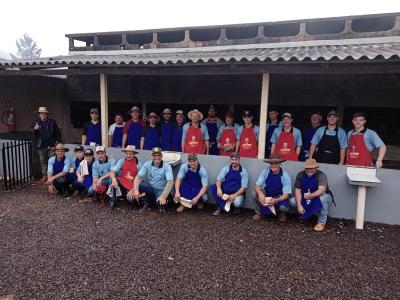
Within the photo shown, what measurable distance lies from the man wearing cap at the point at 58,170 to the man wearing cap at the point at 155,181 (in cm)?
176

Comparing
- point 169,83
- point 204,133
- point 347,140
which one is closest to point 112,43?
point 169,83

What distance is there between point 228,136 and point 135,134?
6.75 ft

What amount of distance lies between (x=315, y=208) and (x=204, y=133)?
8.51 ft

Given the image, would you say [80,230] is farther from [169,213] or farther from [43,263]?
[169,213]

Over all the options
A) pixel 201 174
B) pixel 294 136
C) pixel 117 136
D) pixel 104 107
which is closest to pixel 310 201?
pixel 294 136

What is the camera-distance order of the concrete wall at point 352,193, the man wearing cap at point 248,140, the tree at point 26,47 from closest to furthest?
the concrete wall at point 352,193
the man wearing cap at point 248,140
the tree at point 26,47

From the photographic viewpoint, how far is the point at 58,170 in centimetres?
670

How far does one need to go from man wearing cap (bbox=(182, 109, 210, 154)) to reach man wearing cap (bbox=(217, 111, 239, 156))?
0.31 metres

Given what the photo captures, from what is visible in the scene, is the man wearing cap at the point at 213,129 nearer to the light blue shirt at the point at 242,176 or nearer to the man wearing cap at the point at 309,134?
the light blue shirt at the point at 242,176

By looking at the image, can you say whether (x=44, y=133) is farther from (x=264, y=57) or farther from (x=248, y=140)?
(x=264, y=57)

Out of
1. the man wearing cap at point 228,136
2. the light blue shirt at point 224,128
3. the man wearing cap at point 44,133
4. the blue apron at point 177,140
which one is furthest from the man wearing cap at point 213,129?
the man wearing cap at point 44,133

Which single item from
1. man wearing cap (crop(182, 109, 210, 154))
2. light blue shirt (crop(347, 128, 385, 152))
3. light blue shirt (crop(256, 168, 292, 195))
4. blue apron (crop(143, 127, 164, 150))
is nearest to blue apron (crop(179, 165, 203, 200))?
man wearing cap (crop(182, 109, 210, 154))

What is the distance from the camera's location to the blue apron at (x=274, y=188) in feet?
17.7

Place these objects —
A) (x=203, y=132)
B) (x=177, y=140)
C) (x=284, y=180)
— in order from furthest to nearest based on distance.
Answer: (x=177, y=140) → (x=203, y=132) → (x=284, y=180)
